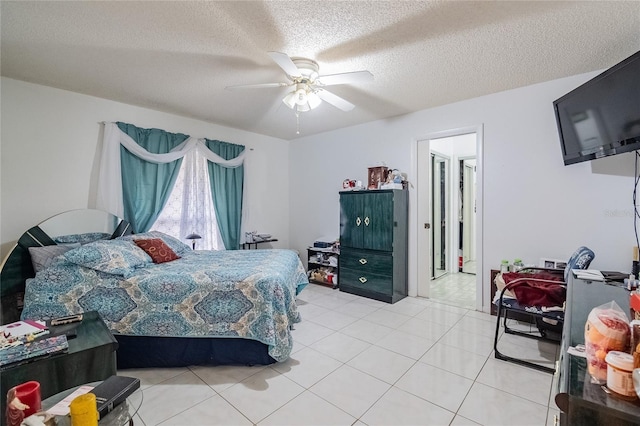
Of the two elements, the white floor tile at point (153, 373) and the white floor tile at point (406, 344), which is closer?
the white floor tile at point (153, 373)

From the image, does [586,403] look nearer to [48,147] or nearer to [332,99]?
[332,99]

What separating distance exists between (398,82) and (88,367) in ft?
10.5

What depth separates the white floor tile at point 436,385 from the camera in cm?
184

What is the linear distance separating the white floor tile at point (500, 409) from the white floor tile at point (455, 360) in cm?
21

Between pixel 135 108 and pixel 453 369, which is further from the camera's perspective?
pixel 135 108

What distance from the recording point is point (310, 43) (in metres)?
2.13

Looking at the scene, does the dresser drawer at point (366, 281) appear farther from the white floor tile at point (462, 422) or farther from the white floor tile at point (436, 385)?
the white floor tile at point (462, 422)

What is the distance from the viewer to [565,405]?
0.73 metres

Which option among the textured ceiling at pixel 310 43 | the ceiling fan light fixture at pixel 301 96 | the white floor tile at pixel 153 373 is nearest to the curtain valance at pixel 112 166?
the textured ceiling at pixel 310 43

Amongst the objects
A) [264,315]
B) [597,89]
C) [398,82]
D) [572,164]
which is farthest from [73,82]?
[572,164]

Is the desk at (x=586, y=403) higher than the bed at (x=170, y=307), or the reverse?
the desk at (x=586, y=403)

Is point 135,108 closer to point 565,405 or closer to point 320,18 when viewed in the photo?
point 320,18

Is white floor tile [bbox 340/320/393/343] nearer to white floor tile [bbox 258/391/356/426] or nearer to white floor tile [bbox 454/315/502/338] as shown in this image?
white floor tile [bbox 454/315/502/338]

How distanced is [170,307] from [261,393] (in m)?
0.91
